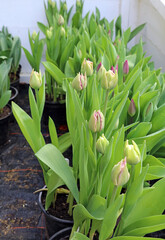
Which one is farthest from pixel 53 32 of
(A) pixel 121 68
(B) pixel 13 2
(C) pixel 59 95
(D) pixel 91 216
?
(D) pixel 91 216

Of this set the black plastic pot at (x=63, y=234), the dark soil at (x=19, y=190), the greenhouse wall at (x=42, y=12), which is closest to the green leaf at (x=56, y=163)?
the black plastic pot at (x=63, y=234)

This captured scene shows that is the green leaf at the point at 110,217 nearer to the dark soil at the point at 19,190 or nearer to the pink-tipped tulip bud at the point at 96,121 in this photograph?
the pink-tipped tulip bud at the point at 96,121

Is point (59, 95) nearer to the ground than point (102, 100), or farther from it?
nearer to the ground

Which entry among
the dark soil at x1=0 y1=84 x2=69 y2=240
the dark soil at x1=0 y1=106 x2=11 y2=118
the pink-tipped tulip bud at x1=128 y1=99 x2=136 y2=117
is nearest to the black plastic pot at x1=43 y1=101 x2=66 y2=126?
the dark soil at x1=0 y1=84 x2=69 y2=240

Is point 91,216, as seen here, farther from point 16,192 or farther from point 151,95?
→ point 16,192

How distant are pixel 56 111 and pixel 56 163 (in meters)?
1.03

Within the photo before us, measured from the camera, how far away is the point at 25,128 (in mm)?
875

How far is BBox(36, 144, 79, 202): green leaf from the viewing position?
0.71m

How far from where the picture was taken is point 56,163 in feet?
2.42

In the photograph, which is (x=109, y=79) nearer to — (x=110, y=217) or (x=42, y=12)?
(x=110, y=217)

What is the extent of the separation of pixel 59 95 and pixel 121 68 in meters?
0.76

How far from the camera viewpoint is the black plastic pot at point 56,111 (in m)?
1.73

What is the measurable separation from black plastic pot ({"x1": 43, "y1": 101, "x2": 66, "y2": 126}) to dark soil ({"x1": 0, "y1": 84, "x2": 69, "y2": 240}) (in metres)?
0.05

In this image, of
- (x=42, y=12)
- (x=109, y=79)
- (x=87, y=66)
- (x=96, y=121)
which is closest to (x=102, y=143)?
(x=96, y=121)
